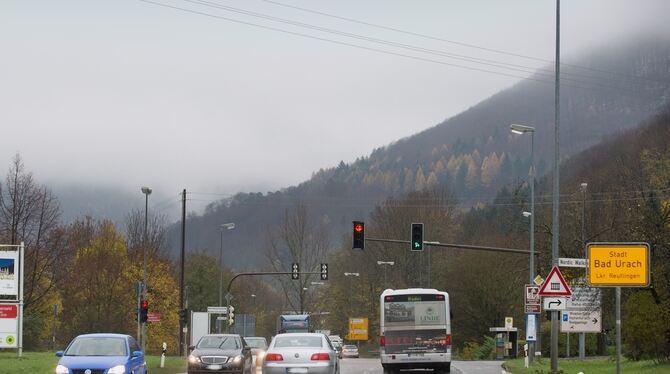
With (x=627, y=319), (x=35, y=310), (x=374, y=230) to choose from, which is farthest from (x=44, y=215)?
(x=627, y=319)

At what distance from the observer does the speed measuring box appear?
2464 cm

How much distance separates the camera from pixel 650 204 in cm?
3544

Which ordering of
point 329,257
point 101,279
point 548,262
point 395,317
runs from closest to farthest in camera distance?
point 395,317, point 548,262, point 101,279, point 329,257

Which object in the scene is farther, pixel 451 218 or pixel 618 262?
pixel 451 218

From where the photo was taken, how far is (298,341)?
2706 cm

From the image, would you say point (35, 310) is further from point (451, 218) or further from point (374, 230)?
point (451, 218)

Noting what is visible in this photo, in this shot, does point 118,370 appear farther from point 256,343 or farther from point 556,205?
point 256,343

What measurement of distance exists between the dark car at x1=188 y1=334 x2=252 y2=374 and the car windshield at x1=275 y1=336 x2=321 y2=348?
4.50 metres

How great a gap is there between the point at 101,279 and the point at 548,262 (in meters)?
46.5

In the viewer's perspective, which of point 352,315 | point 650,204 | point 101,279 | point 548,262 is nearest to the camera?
point 650,204

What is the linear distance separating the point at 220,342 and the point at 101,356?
852cm

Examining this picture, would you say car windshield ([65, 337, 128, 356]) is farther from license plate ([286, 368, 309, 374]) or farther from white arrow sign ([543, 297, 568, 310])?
white arrow sign ([543, 297, 568, 310])

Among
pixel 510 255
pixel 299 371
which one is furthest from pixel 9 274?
pixel 510 255

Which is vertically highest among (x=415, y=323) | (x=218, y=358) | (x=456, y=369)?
(x=415, y=323)
